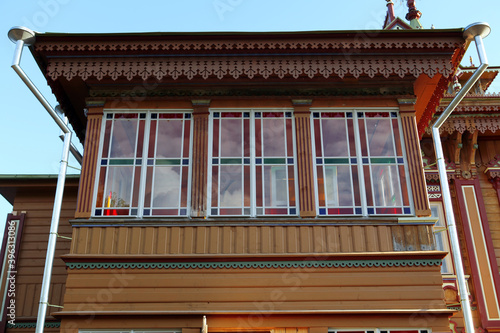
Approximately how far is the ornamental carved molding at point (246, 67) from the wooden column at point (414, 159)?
2.35 feet

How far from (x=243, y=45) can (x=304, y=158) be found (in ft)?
7.72

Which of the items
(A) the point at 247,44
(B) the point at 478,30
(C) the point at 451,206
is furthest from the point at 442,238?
(A) the point at 247,44

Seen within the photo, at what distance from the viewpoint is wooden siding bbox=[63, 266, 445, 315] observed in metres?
8.75

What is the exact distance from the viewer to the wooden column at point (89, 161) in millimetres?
9523

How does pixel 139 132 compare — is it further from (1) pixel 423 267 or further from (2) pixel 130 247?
(1) pixel 423 267

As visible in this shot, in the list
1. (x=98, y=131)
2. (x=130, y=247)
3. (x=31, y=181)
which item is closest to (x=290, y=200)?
(x=130, y=247)

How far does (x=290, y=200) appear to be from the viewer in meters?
9.59

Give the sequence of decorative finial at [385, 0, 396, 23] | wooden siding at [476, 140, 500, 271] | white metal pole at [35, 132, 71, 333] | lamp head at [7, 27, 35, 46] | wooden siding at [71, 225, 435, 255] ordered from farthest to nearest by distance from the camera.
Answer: decorative finial at [385, 0, 396, 23] < wooden siding at [476, 140, 500, 271] < lamp head at [7, 27, 35, 46] < wooden siding at [71, 225, 435, 255] < white metal pole at [35, 132, 71, 333]

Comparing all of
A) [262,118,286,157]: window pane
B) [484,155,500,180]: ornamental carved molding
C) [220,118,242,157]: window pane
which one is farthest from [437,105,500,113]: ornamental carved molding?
[220,118,242,157]: window pane

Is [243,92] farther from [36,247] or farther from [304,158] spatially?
[36,247]

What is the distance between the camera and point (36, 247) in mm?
12484

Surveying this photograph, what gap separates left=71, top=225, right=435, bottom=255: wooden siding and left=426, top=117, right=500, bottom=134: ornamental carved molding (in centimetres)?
484

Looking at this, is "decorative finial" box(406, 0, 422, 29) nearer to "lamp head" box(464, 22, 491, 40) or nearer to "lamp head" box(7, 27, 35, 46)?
"lamp head" box(464, 22, 491, 40)

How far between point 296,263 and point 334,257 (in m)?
0.64
